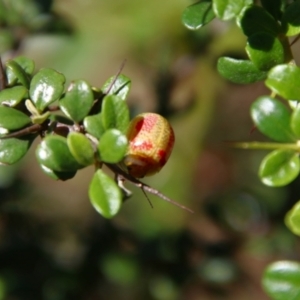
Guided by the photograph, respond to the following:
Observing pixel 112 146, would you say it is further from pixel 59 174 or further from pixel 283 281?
pixel 283 281

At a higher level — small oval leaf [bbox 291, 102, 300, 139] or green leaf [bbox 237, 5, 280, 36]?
green leaf [bbox 237, 5, 280, 36]

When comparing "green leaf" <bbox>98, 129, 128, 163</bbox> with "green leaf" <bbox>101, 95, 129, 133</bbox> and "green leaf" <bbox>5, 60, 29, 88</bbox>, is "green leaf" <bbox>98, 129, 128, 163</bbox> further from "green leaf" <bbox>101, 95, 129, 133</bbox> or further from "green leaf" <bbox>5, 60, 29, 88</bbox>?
"green leaf" <bbox>5, 60, 29, 88</bbox>

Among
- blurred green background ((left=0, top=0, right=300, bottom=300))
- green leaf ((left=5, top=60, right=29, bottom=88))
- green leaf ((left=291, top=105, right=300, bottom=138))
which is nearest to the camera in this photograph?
green leaf ((left=291, top=105, right=300, bottom=138))

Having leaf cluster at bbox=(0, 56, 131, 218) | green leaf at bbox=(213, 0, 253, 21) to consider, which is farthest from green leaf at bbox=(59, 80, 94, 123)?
green leaf at bbox=(213, 0, 253, 21)

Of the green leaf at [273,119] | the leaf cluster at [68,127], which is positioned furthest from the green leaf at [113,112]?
the green leaf at [273,119]

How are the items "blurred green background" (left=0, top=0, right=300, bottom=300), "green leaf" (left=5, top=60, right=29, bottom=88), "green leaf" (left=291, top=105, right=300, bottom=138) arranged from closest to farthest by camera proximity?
"green leaf" (left=291, top=105, right=300, bottom=138) < "green leaf" (left=5, top=60, right=29, bottom=88) < "blurred green background" (left=0, top=0, right=300, bottom=300)

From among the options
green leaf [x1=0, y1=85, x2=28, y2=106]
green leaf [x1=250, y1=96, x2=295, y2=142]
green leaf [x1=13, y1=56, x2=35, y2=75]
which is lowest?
green leaf [x1=13, y1=56, x2=35, y2=75]

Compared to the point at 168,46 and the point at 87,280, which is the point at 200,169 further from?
the point at 87,280

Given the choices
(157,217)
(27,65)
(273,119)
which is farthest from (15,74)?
(157,217)
